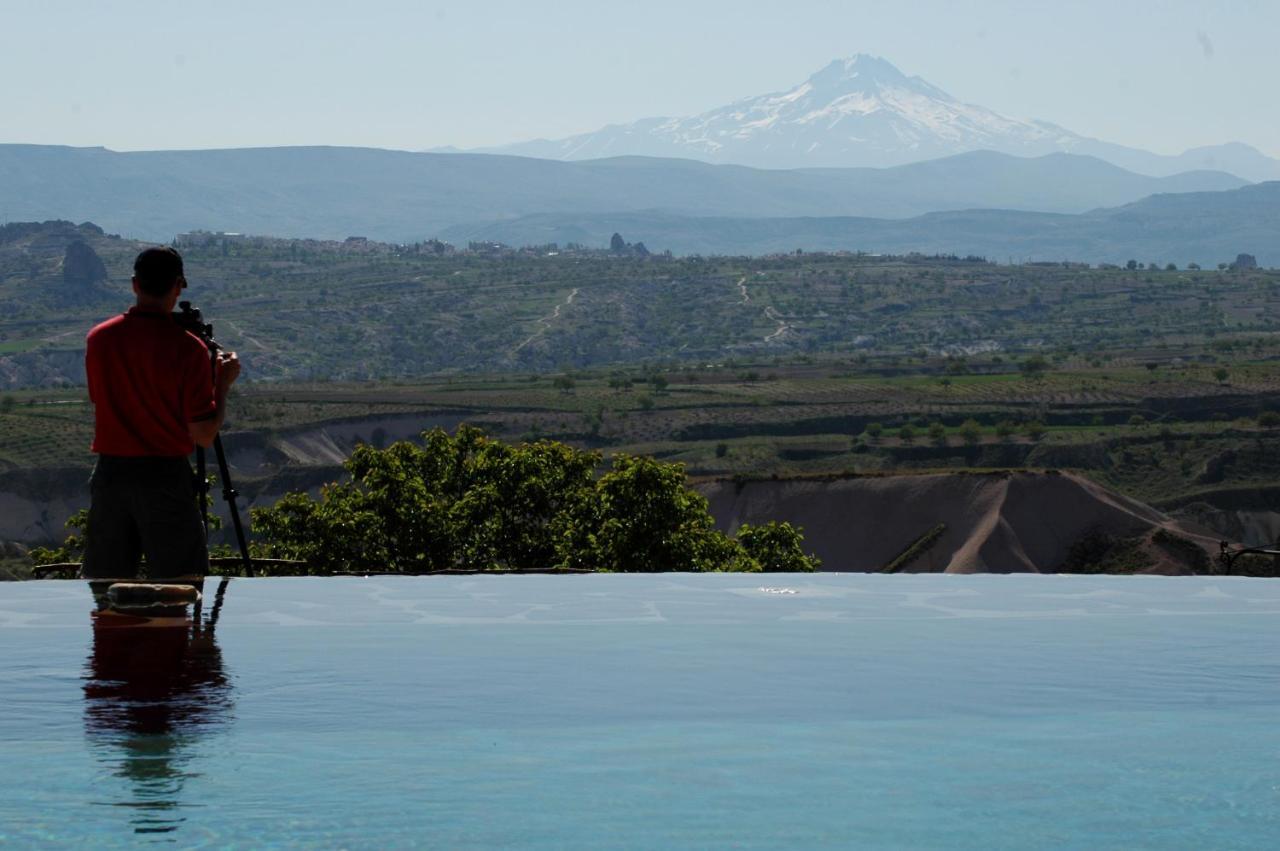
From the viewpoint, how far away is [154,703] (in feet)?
33.5

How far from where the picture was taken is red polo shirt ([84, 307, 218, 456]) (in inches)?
418

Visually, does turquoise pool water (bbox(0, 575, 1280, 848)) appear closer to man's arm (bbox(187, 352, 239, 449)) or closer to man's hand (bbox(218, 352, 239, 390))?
man's arm (bbox(187, 352, 239, 449))

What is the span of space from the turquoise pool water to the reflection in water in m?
0.03

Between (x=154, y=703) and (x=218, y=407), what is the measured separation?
1943 mm

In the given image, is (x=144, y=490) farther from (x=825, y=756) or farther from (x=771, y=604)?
(x=771, y=604)

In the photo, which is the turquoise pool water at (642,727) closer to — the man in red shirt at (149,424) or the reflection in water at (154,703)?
the reflection in water at (154,703)

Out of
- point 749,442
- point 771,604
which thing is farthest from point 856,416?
point 771,604

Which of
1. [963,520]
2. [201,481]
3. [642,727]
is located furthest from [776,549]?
[642,727]

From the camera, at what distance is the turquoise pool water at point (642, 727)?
8.01m

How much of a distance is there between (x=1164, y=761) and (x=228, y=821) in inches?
203

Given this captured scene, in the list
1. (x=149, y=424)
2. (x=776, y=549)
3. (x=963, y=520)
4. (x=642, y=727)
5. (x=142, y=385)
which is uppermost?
(x=142, y=385)

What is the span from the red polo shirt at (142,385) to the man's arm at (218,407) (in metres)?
0.08

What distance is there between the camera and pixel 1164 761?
373 inches

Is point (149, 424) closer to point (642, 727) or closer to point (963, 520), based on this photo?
point (642, 727)
